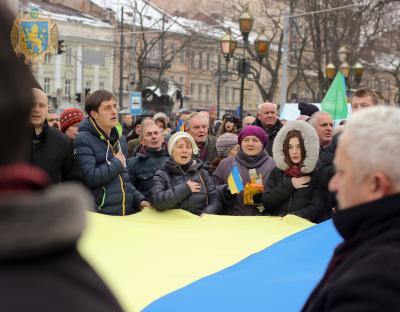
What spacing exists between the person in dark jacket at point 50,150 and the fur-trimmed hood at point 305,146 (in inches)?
63.2

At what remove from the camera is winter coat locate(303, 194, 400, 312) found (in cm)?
174

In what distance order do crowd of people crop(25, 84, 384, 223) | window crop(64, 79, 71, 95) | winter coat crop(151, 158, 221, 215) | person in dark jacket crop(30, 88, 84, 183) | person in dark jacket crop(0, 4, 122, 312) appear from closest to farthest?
person in dark jacket crop(0, 4, 122, 312), person in dark jacket crop(30, 88, 84, 183), crowd of people crop(25, 84, 384, 223), winter coat crop(151, 158, 221, 215), window crop(64, 79, 71, 95)

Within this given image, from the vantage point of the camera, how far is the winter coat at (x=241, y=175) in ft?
18.7

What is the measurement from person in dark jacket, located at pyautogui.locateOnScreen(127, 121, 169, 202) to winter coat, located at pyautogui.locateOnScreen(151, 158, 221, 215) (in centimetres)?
36

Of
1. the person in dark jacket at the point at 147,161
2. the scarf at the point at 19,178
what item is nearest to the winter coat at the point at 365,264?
the scarf at the point at 19,178

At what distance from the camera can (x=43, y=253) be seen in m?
0.97

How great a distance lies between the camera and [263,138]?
619 cm

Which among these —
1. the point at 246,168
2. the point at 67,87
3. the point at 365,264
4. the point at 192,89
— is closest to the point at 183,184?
the point at 246,168

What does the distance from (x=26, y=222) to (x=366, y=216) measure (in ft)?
4.02

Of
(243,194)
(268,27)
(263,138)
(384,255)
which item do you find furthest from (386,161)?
(268,27)

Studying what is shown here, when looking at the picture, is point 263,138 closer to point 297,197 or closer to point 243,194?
point 243,194

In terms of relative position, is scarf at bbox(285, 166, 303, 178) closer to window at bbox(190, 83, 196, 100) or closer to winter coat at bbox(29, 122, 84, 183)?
winter coat at bbox(29, 122, 84, 183)

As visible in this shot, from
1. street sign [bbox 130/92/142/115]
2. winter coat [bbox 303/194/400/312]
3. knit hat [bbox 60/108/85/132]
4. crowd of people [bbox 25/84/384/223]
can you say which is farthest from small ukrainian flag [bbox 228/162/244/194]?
street sign [bbox 130/92/142/115]

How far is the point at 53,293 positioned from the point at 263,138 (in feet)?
17.4
